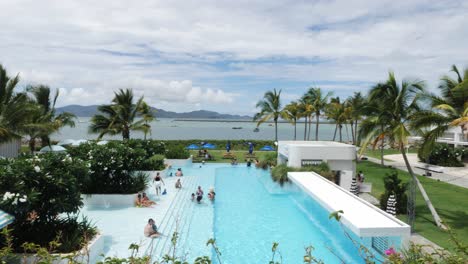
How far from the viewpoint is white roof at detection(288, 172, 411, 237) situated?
10.7 meters

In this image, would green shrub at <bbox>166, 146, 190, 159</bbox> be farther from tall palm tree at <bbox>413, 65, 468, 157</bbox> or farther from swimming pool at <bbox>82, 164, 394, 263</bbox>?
tall palm tree at <bbox>413, 65, 468, 157</bbox>

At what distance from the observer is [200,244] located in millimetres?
12750

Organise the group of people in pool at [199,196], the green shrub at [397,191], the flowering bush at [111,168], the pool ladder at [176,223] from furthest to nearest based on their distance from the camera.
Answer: the group of people in pool at [199,196] < the flowering bush at [111,168] < the green shrub at [397,191] < the pool ladder at [176,223]

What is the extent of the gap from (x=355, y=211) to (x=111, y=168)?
11466 mm

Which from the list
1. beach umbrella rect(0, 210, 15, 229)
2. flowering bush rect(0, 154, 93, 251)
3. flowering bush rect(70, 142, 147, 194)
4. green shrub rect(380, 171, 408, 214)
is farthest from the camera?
flowering bush rect(70, 142, 147, 194)

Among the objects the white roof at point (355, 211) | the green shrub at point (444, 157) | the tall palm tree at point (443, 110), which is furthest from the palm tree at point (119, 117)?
the green shrub at point (444, 157)

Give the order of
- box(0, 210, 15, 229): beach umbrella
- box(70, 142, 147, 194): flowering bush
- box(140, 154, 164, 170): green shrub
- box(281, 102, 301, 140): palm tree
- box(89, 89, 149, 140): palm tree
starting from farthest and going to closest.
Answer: box(281, 102, 301, 140): palm tree → box(89, 89, 149, 140): palm tree → box(140, 154, 164, 170): green shrub → box(70, 142, 147, 194): flowering bush → box(0, 210, 15, 229): beach umbrella

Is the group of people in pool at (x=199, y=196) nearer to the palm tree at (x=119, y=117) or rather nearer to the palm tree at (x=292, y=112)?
the palm tree at (x=119, y=117)

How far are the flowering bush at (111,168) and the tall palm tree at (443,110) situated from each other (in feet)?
43.5

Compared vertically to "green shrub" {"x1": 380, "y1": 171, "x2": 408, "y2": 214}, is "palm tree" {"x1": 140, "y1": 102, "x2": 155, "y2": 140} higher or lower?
higher

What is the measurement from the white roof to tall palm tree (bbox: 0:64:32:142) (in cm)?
1356

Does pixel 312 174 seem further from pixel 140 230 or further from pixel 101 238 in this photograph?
pixel 101 238

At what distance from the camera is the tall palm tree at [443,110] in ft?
43.6

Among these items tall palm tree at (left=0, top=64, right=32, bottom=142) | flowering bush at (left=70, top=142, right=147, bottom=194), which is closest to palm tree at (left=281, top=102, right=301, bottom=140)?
flowering bush at (left=70, top=142, right=147, bottom=194)
